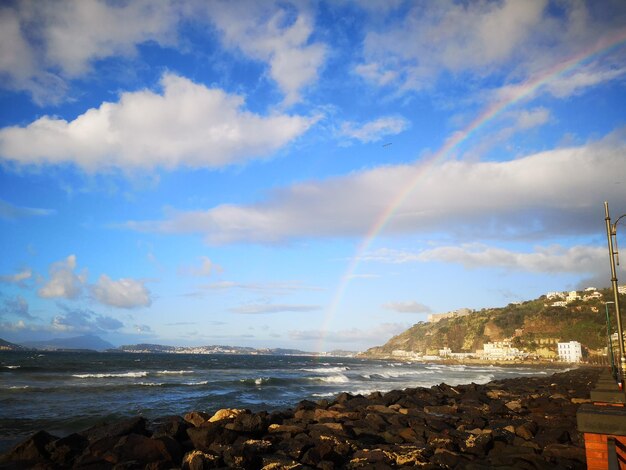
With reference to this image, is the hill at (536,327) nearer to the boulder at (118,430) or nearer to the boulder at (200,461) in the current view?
the boulder at (118,430)

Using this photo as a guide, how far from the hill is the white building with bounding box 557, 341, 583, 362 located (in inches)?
282

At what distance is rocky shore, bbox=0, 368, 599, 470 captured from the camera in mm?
8719

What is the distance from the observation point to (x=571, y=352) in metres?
109

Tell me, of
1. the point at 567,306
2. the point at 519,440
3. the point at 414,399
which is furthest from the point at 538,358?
the point at 519,440

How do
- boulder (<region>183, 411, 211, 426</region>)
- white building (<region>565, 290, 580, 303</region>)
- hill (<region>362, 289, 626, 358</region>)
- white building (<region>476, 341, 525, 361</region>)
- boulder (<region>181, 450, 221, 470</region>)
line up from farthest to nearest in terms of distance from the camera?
1. white building (<region>565, 290, 580, 303</region>)
2. white building (<region>476, 341, 525, 361</region>)
3. hill (<region>362, 289, 626, 358</region>)
4. boulder (<region>183, 411, 211, 426</region>)
5. boulder (<region>181, 450, 221, 470</region>)

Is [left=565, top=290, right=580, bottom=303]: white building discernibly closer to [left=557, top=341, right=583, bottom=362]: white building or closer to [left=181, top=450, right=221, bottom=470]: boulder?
[left=557, top=341, right=583, bottom=362]: white building

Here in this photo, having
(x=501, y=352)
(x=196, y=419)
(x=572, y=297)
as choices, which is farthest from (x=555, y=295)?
(x=196, y=419)

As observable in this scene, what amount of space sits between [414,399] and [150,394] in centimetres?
1679

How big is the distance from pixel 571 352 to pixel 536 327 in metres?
38.8

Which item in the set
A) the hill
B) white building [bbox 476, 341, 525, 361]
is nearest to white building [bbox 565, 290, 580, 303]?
the hill

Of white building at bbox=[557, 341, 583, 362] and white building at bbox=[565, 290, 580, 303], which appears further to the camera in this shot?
white building at bbox=[565, 290, 580, 303]

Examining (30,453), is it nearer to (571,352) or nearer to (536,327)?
(571,352)

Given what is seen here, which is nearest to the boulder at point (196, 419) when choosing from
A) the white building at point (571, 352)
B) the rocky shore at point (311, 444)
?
the rocky shore at point (311, 444)

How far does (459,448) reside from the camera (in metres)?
10.1
